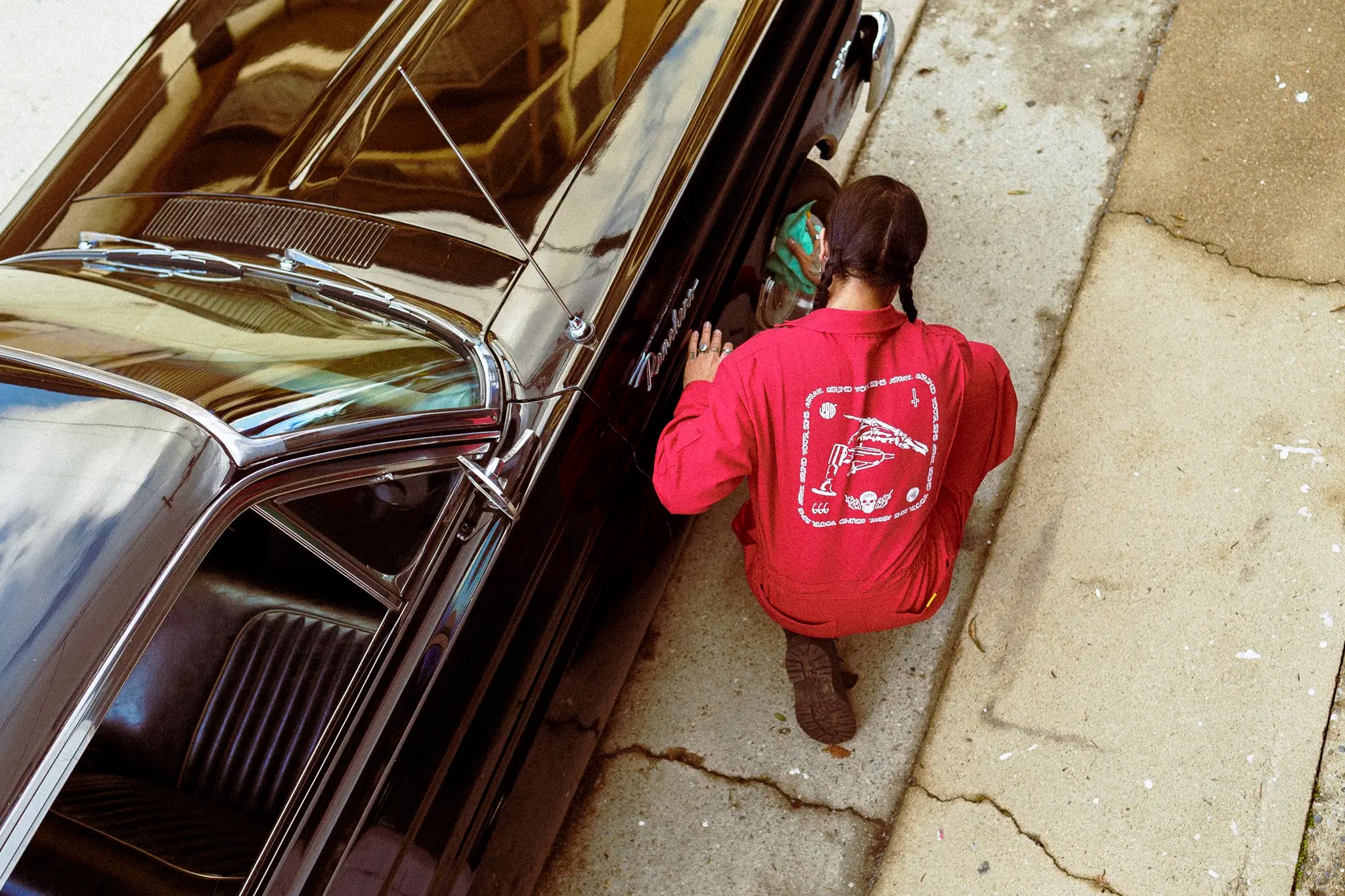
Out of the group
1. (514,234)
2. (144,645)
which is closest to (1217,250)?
(514,234)

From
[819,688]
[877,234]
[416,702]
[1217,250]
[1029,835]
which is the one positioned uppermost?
[877,234]

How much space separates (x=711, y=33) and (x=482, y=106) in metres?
0.58

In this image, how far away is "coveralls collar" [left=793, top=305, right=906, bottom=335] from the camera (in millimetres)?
1866

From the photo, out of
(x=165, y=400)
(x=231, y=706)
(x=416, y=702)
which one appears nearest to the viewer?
(x=165, y=400)

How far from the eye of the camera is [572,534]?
2045 mm

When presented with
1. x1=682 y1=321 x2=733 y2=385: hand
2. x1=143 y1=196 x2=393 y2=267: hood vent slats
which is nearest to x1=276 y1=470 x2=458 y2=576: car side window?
x1=143 y1=196 x2=393 y2=267: hood vent slats

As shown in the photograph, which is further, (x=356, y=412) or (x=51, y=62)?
(x=51, y=62)

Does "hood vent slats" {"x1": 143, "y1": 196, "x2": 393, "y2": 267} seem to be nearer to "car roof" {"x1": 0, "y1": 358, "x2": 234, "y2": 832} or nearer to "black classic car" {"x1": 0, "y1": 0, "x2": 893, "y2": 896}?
"black classic car" {"x1": 0, "y1": 0, "x2": 893, "y2": 896}

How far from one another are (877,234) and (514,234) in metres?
0.73

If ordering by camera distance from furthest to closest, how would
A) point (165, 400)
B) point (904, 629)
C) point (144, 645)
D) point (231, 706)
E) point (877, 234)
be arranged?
point (904, 629) → point (231, 706) → point (877, 234) → point (165, 400) → point (144, 645)

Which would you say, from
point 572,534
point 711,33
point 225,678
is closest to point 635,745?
point 572,534

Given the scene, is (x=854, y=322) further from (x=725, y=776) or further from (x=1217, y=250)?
(x=1217, y=250)

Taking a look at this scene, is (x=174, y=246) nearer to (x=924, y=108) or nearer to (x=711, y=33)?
(x=711, y=33)

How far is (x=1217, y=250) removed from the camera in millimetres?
3166
